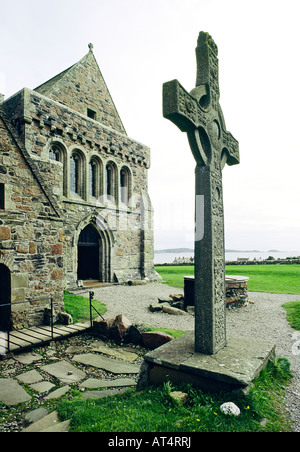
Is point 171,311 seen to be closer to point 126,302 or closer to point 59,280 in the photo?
point 126,302

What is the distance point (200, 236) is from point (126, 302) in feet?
27.8

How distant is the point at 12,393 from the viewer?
435 cm

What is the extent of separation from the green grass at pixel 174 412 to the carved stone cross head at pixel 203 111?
3043mm

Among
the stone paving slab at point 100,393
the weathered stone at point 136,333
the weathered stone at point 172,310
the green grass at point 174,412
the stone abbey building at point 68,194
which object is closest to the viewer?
the green grass at point 174,412

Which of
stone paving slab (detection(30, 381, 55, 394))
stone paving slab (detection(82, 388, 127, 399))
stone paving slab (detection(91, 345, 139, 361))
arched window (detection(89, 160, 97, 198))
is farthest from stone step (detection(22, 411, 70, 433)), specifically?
arched window (detection(89, 160, 97, 198))

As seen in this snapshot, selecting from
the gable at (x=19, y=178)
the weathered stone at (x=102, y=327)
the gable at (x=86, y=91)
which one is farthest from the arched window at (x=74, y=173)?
the weathered stone at (x=102, y=327)

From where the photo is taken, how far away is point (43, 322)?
26.7 feet

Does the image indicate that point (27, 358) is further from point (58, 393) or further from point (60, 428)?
point (60, 428)

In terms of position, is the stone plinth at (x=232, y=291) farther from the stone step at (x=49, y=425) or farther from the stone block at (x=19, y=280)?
the stone step at (x=49, y=425)

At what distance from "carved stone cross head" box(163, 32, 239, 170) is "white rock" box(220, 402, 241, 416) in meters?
3.02

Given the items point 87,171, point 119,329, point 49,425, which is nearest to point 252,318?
point 119,329

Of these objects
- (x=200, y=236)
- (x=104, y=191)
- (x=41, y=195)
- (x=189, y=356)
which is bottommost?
(x=189, y=356)

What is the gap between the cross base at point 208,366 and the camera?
3.38m

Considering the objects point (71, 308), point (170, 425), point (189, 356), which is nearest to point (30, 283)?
point (71, 308)
